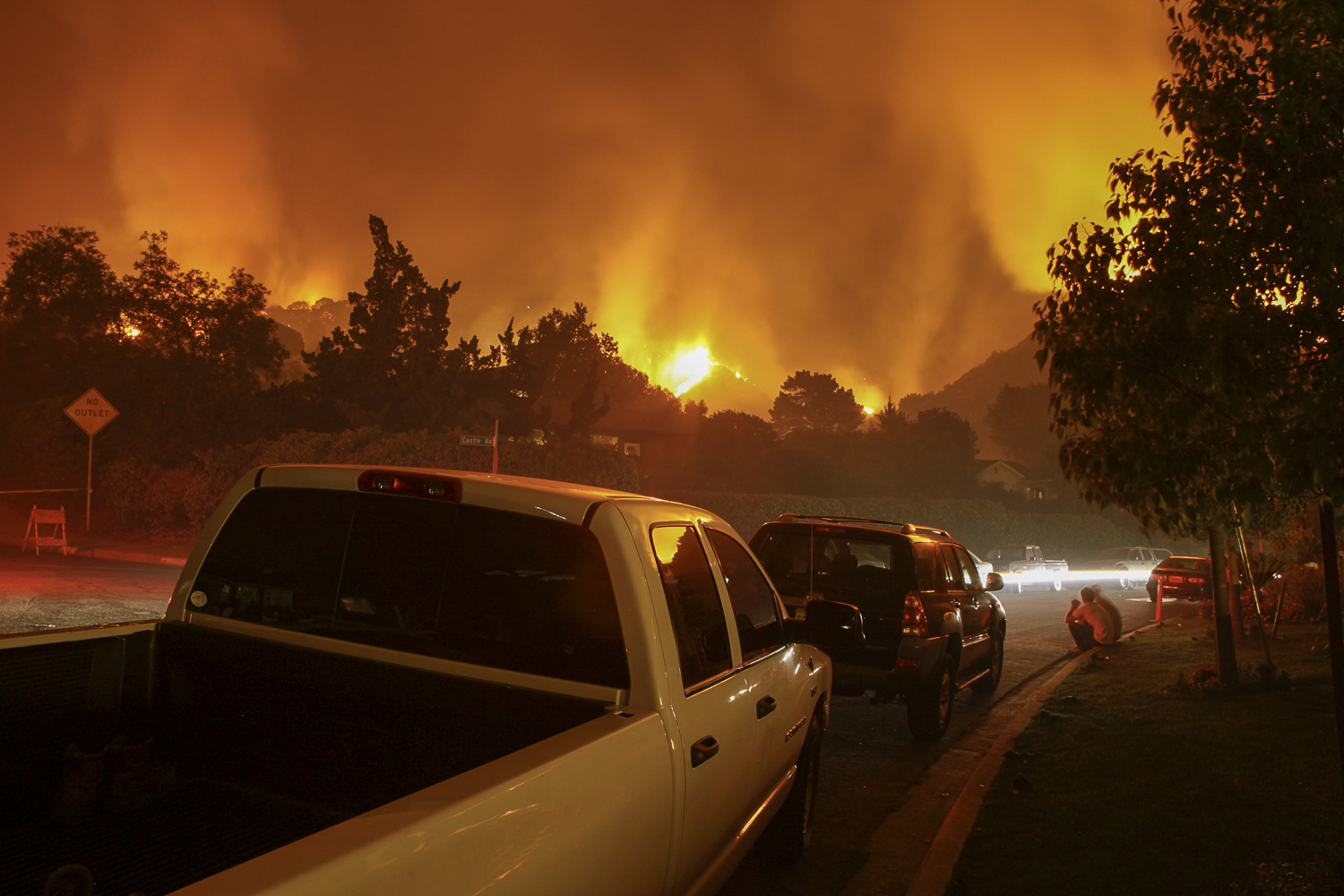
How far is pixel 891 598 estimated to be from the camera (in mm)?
8016

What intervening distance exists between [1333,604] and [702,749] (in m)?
3.70

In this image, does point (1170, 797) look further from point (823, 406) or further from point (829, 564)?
point (823, 406)

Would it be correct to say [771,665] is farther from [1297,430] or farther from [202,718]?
[1297,430]

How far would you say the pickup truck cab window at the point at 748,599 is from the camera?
12.2ft

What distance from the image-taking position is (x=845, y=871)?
5.02m

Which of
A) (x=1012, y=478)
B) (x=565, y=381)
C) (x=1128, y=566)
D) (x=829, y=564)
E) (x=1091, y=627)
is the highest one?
(x=565, y=381)

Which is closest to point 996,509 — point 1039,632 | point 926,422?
point 926,422

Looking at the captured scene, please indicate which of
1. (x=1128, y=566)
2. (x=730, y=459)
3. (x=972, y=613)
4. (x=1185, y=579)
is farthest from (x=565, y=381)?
(x=972, y=613)

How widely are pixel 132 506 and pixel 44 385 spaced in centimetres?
1190

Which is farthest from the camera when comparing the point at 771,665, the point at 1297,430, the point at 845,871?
the point at 845,871

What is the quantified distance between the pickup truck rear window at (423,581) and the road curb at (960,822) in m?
2.94

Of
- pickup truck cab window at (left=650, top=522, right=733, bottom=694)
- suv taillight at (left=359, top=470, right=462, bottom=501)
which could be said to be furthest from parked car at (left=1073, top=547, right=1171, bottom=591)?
suv taillight at (left=359, top=470, right=462, bottom=501)

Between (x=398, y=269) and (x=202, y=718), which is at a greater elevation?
(x=398, y=269)

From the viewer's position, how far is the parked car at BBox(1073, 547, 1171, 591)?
114 ft
